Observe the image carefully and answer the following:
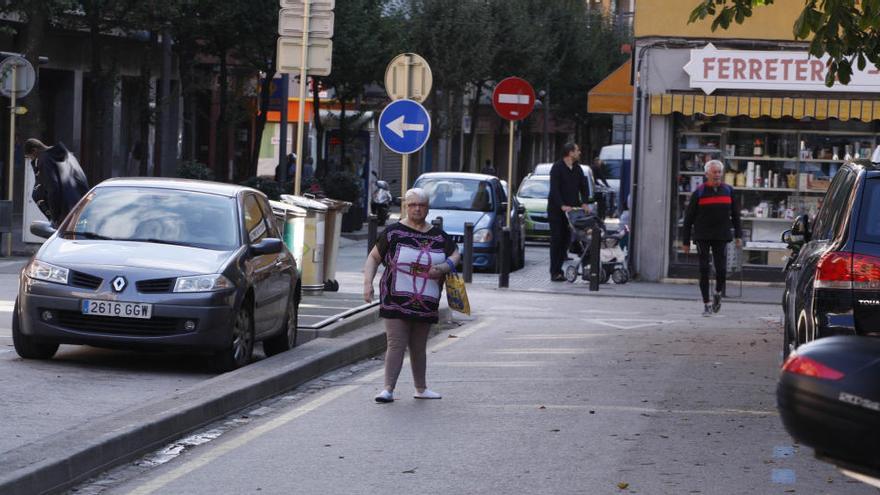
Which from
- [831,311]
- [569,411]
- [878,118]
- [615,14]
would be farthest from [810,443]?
[615,14]

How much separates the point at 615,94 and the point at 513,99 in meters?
1.98

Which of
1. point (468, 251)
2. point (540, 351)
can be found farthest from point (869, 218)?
point (468, 251)

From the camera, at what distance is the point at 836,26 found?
1202cm

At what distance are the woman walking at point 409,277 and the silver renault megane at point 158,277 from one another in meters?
1.37

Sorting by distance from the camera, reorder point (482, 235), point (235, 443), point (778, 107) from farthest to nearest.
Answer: point (482, 235) → point (778, 107) → point (235, 443)

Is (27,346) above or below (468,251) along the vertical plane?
below

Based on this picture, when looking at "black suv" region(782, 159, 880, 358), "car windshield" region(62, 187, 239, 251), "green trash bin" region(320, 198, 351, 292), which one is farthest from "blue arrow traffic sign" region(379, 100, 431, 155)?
"black suv" region(782, 159, 880, 358)

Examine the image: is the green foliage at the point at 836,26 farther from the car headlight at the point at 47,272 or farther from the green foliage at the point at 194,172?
the green foliage at the point at 194,172

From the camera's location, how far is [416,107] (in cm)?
1894

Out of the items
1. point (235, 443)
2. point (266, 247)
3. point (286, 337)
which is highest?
point (266, 247)

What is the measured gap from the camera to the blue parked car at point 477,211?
1069 inches

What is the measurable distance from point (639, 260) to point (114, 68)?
1245 centimetres

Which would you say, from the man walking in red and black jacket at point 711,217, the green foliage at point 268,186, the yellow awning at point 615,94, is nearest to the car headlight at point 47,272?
the man walking in red and black jacket at point 711,217

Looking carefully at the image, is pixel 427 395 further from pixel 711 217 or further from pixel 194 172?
pixel 194 172
